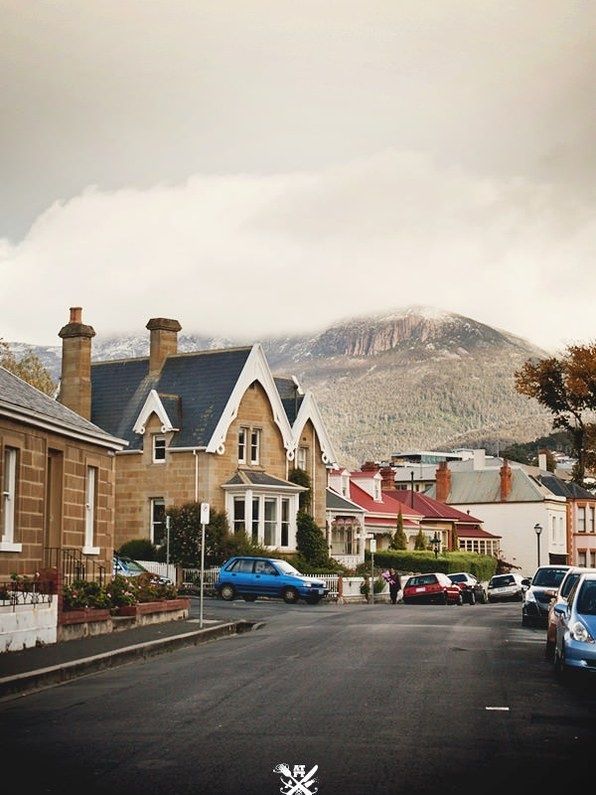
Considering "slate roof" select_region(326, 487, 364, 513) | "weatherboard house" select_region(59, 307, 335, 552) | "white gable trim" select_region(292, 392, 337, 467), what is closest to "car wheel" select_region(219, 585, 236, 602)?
"weatherboard house" select_region(59, 307, 335, 552)

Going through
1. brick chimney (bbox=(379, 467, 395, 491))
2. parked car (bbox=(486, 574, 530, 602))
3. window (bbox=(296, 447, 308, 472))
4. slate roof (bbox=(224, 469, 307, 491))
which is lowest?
parked car (bbox=(486, 574, 530, 602))

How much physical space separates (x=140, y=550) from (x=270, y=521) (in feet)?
20.1

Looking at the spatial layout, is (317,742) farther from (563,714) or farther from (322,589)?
(322,589)

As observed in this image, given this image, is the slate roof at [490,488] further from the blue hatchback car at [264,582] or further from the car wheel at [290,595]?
the car wheel at [290,595]

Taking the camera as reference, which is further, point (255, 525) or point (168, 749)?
point (255, 525)

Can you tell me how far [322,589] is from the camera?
46844mm

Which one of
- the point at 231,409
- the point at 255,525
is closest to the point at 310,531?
the point at 255,525

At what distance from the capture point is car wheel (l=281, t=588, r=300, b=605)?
46.1 metres

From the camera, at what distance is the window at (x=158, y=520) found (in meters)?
56.8

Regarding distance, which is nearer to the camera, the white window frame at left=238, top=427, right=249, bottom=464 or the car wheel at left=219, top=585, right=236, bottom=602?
the car wheel at left=219, top=585, right=236, bottom=602

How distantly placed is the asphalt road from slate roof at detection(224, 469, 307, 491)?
33614mm

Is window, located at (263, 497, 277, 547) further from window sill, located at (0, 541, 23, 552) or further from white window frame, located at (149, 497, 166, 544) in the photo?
window sill, located at (0, 541, 23, 552)

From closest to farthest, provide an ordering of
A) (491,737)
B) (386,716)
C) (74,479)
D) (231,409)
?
(491,737) → (386,716) → (74,479) → (231,409)

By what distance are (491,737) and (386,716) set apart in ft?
5.36
